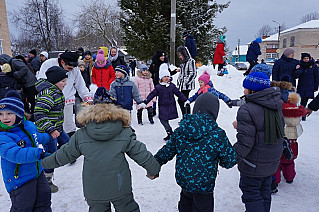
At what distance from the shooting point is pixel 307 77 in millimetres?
7496

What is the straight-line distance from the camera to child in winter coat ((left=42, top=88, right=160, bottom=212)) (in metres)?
2.13

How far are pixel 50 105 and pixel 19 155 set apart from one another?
1.28m

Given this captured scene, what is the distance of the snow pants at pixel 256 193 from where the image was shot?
2.59 meters

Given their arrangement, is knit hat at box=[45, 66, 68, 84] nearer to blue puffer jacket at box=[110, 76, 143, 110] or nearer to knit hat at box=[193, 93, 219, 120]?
knit hat at box=[193, 93, 219, 120]

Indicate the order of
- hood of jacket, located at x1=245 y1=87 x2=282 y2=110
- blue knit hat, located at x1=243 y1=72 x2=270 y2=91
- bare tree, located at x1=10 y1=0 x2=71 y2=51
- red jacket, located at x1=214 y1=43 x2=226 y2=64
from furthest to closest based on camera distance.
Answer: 1. bare tree, located at x1=10 y1=0 x2=71 y2=51
2. red jacket, located at x1=214 y1=43 x2=226 y2=64
3. blue knit hat, located at x1=243 y1=72 x2=270 y2=91
4. hood of jacket, located at x1=245 y1=87 x2=282 y2=110

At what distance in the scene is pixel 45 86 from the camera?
3330mm

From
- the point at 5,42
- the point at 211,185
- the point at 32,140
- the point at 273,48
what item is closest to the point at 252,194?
the point at 211,185

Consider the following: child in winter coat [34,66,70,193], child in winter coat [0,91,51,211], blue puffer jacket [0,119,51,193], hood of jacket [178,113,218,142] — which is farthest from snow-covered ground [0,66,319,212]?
hood of jacket [178,113,218,142]

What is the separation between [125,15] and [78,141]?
16026 millimetres

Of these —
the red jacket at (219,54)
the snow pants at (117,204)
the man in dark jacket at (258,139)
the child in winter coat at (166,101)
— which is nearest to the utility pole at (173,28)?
the red jacket at (219,54)

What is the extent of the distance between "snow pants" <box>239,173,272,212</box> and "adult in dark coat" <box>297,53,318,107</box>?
19.6 feet

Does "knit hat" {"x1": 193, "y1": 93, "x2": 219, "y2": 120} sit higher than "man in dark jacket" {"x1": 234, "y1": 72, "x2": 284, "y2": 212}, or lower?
higher

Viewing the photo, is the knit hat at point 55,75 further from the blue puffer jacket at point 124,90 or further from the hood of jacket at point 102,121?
the blue puffer jacket at point 124,90

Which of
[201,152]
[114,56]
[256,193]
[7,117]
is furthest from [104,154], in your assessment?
[114,56]
